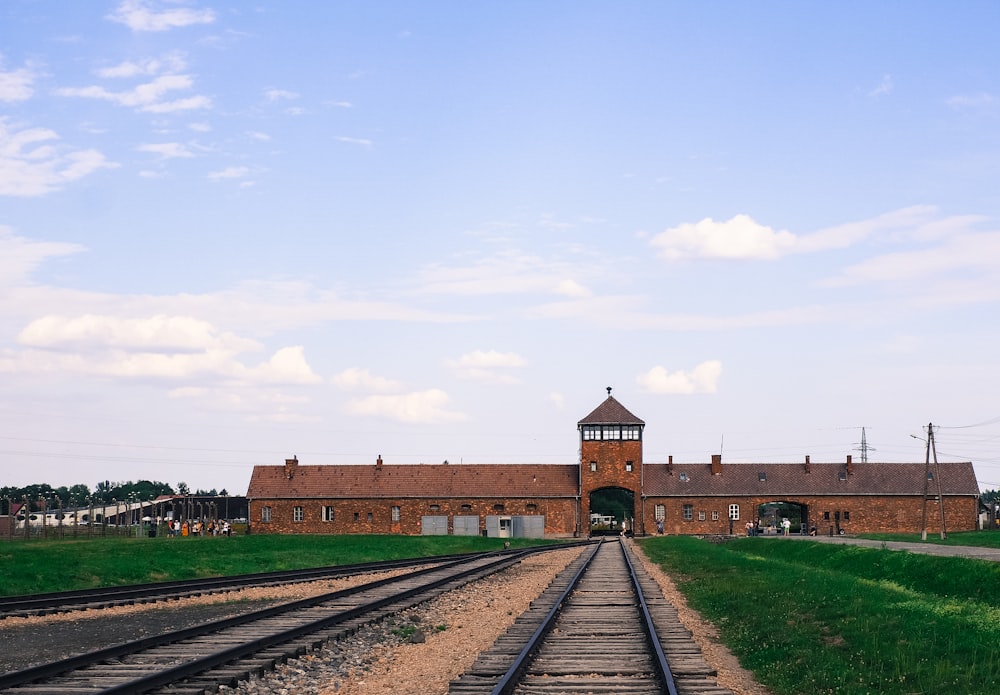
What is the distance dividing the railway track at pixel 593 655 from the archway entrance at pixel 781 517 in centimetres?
6734

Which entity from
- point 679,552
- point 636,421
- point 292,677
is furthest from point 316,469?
point 292,677

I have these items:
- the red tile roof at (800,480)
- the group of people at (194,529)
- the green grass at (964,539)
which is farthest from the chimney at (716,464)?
the group of people at (194,529)

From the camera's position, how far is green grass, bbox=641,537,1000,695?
12680 mm

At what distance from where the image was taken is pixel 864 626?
53.2 feet

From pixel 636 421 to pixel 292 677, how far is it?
245ft

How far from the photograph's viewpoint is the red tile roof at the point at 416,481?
3381 inches

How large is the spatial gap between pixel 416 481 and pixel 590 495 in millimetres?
14302

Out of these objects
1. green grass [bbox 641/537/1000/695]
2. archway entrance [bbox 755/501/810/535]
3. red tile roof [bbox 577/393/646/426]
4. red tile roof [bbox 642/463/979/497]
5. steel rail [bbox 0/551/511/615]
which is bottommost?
archway entrance [bbox 755/501/810/535]

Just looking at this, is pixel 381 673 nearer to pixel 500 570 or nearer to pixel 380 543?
pixel 500 570

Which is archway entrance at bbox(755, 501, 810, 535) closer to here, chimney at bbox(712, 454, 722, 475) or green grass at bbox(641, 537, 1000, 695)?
chimney at bbox(712, 454, 722, 475)

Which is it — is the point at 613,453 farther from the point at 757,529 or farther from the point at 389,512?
the point at 389,512

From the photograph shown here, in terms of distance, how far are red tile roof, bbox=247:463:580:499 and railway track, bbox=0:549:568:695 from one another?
63699 mm

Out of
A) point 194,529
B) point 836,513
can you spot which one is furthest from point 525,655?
point 836,513

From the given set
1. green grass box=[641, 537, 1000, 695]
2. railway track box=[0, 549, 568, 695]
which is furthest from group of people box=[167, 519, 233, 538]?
railway track box=[0, 549, 568, 695]
